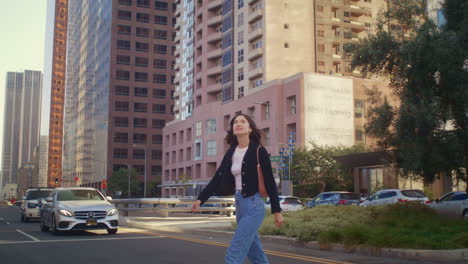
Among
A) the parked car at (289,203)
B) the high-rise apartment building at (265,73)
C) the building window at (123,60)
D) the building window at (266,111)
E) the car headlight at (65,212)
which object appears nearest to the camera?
the car headlight at (65,212)

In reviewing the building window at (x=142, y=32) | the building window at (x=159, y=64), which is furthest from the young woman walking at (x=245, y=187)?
the building window at (x=142, y=32)

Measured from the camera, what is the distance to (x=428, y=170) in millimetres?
16641

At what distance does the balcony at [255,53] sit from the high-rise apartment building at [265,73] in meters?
0.13

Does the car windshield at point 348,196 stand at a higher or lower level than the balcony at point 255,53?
lower

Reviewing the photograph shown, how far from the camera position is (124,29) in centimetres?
12331

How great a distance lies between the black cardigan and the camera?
564cm

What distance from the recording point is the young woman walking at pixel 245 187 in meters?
5.50

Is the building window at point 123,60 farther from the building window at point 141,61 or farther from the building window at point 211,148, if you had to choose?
the building window at point 211,148

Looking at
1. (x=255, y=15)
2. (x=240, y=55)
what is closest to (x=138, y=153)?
(x=240, y=55)

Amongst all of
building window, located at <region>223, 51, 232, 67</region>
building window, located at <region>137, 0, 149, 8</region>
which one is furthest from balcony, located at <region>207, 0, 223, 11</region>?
building window, located at <region>137, 0, 149, 8</region>

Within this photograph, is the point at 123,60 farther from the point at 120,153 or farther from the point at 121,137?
the point at 120,153

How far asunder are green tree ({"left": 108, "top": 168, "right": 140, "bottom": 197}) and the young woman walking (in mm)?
101700

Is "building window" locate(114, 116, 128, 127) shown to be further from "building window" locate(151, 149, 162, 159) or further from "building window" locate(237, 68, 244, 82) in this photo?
"building window" locate(237, 68, 244, 82)

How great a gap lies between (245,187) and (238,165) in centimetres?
29
